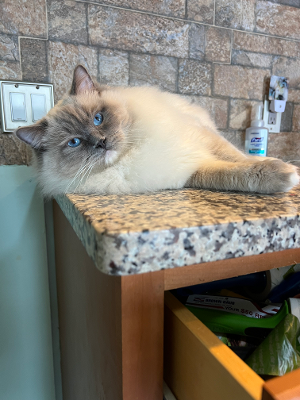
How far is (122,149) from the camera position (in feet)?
2.72

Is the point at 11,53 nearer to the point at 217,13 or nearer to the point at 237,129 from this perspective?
the point at 217,13

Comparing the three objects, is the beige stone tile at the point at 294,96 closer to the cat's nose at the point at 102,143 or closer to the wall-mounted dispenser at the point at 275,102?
the wall-mounted dispenser at the point at 275,102

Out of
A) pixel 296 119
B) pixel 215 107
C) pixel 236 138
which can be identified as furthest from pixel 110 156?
pixel 296 119

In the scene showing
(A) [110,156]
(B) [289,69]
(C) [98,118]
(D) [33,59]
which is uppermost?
(B) [289,69]

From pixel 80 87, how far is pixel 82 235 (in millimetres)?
676

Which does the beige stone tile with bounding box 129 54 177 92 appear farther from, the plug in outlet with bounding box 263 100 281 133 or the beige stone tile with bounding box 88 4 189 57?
the plug in outlet with bounding box 263 100 281 133

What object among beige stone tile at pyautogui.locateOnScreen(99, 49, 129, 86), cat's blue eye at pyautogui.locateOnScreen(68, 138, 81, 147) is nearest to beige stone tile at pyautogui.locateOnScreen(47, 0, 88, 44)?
beige stone tile at pyautogui.locateOnScreen(99, 49, 129, 86)

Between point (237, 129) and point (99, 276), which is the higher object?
point (237, 129)

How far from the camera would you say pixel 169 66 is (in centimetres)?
130

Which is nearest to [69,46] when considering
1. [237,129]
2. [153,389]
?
[237,129]

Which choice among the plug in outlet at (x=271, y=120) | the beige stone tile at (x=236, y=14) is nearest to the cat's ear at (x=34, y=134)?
the beige stone tile at (x=236, y=14)

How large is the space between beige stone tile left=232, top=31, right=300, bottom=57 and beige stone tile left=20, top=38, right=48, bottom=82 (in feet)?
3.23

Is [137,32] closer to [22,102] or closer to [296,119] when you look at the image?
[22,102]

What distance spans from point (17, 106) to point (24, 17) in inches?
13.8
